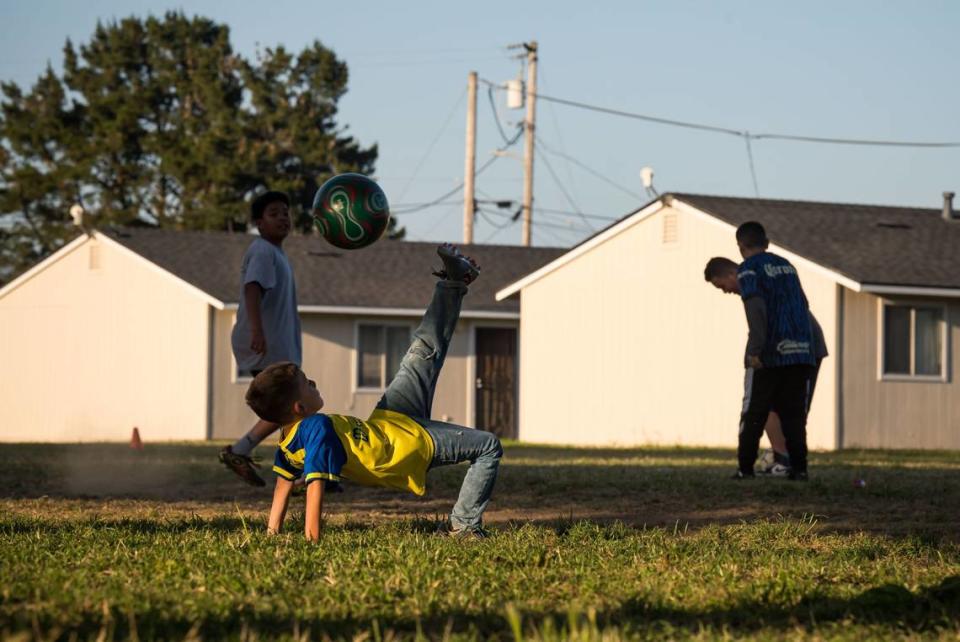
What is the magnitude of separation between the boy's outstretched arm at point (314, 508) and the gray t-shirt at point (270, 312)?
3550mm

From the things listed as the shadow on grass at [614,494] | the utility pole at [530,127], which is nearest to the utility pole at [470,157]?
the utility pole at [530,127]

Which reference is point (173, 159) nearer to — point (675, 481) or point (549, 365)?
point (549, 365)

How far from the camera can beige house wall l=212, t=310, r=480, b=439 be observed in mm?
30938

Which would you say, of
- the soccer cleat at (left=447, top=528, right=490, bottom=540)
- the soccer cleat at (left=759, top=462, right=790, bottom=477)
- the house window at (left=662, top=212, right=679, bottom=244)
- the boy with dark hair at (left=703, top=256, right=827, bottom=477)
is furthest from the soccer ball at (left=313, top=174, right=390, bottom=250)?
the house window at (left=662, top=212, right=679, bottom=244)

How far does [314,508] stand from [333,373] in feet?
82.5

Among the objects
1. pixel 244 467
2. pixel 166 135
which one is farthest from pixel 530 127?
pixel 244 467

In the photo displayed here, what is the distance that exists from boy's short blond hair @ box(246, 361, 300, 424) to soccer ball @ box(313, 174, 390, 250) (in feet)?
7.72

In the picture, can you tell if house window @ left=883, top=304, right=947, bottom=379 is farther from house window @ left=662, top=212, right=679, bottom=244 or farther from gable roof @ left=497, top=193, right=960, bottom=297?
house window @ left=662, top=212, right=679, bottom=244

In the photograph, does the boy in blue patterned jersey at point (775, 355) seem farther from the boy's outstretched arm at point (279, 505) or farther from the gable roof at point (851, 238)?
the gable roof at point (851, 238)

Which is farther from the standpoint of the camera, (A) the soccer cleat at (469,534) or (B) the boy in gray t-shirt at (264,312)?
(B) the boy in gray t-shirt at (264,312)

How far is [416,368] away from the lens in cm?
705

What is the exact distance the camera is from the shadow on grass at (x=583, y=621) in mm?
4375

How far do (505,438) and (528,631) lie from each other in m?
28.4

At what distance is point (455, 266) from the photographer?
7.26 metres
